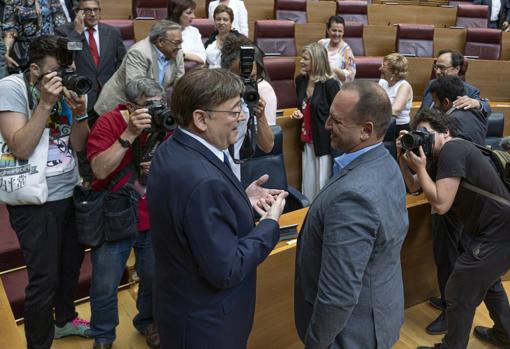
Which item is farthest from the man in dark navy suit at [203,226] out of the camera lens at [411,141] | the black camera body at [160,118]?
the camera lens at [411,141]

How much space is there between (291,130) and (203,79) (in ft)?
5.12

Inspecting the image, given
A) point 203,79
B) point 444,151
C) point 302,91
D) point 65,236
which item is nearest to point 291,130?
point 302,91

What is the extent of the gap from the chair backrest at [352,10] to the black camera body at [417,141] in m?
3.43

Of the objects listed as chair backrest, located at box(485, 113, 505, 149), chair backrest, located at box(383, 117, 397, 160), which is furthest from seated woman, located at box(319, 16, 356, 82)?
chair backrest, located at box(485, 113, 505, 149)

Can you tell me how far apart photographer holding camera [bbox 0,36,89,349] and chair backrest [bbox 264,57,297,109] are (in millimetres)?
1826

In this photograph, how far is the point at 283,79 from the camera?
120 inches

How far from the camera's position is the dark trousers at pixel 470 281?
1.35m

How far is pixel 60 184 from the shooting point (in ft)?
4.24

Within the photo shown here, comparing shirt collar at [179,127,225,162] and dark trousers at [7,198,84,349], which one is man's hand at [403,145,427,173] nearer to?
shirt collar at [179,127,225,162]

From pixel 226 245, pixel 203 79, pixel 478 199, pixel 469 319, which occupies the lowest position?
pixel 469 319

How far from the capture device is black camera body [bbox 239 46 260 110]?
137cm

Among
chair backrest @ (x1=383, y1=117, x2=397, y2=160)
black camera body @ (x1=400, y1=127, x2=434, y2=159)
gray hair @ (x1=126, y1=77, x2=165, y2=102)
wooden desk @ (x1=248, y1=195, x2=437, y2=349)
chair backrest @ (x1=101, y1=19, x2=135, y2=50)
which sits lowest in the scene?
wooden desk @ (x1=248, y1=195, x2=437, y2=349)

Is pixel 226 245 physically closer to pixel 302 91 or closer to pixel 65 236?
pixel 65 236

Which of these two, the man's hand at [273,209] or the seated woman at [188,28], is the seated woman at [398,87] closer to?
the seated woman at [188,28]
